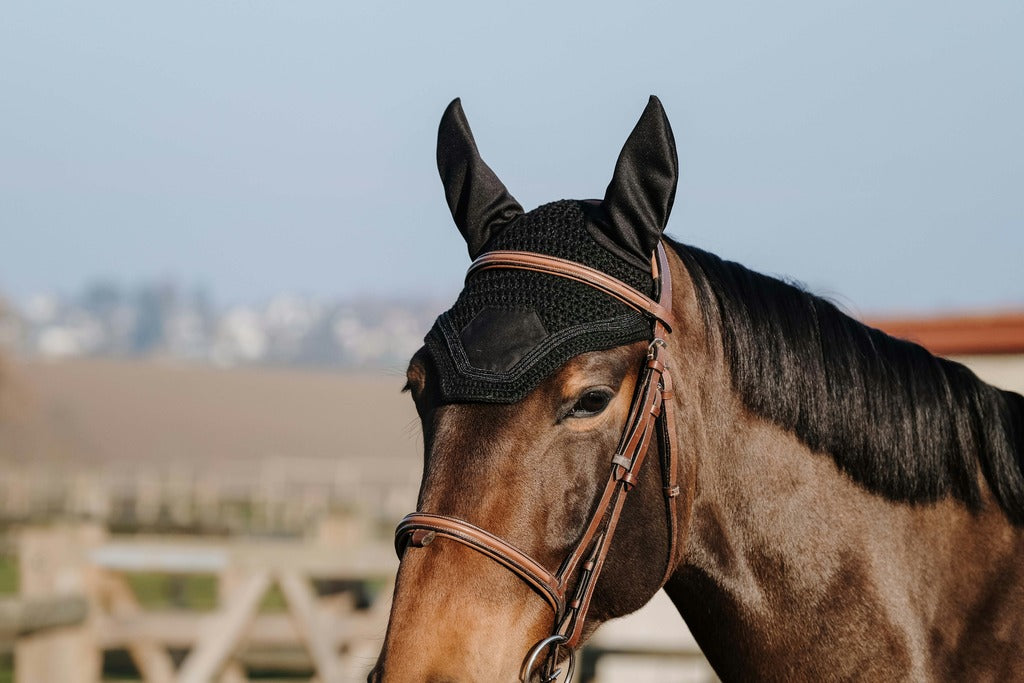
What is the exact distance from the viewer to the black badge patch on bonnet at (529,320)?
2.18 meters

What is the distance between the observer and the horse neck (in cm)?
249

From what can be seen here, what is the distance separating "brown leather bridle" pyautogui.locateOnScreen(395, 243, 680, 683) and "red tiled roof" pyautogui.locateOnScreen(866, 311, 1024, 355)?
491cm

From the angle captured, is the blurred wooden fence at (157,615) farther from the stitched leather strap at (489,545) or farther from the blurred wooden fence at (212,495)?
the blurred wooden fence at (212,495)

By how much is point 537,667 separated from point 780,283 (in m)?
1.12

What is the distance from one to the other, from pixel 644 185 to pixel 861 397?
2.37ft

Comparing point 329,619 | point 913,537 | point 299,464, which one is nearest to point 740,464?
point 913,537

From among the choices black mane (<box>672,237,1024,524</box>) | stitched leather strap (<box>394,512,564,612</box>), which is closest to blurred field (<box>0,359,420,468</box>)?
black mane (<box>672,237,1024,524</box>)

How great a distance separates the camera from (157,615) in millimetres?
7211

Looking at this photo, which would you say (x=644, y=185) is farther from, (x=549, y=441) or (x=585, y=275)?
(x=549, y=441)

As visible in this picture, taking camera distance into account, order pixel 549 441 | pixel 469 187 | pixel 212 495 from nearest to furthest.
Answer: pixel 549 441, pixel 469 187, pixel 212 495

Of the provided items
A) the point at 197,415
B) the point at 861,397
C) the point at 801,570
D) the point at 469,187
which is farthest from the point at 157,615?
→ the point at 197,415

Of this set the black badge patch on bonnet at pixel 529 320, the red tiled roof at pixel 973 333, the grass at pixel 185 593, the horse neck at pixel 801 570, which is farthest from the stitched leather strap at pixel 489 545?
the grass at pixel 185 593

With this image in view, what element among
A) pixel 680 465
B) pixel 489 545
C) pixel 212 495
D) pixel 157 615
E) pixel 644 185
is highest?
pixel 644 185

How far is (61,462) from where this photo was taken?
2047 inches
